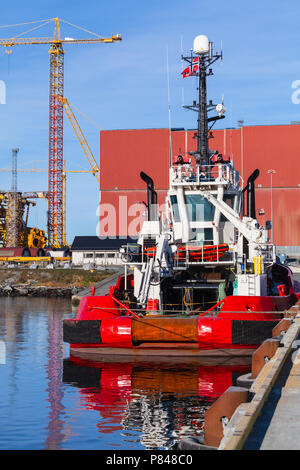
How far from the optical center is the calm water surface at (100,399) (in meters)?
11.3

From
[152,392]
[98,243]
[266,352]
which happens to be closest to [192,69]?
[152,392]

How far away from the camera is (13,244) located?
12625 cm

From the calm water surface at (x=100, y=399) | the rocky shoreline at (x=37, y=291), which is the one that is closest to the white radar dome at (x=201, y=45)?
the calm water surface at (x=100, y=399)

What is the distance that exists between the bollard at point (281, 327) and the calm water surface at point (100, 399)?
1.85 meters

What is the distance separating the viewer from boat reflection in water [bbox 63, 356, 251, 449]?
465 inches

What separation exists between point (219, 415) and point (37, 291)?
56579mm

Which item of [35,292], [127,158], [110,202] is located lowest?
[35,292]

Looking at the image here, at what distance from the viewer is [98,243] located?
285 feet

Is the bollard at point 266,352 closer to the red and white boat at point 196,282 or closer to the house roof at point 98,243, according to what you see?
the red and white boat at point 196,282

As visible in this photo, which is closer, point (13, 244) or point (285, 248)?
point (285, 248)

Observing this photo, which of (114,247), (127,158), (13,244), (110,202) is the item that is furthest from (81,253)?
(13,244)

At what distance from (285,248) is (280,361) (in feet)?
254

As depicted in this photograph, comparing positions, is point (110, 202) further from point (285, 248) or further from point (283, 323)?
point (283, 323)

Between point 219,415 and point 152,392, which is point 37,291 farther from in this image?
point 219,415
